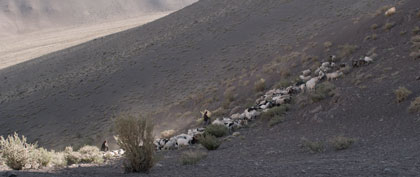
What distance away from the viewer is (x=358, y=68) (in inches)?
622

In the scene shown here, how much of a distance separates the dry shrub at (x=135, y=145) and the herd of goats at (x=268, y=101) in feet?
15.1

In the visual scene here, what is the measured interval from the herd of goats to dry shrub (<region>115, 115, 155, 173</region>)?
461 centimetres

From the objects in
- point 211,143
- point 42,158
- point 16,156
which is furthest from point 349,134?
point 16,156

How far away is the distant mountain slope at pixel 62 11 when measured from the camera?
114 metres

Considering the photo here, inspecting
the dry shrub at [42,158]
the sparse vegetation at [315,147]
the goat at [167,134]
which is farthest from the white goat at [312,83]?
the dry shrub at [42,158]

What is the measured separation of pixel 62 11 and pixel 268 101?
378 feet

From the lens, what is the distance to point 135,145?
898cm

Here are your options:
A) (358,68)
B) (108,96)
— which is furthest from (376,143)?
(108,96)

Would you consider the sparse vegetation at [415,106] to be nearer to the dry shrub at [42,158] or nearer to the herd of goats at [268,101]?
the herd of goats at [268,101]

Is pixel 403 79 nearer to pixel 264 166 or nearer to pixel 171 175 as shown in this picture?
pixel 264 166

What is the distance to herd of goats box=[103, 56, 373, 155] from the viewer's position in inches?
556

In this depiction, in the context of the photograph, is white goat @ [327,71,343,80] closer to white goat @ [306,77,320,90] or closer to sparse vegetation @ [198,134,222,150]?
white goat @ [306,77,320,90]

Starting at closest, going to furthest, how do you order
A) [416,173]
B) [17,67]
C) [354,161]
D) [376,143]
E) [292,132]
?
[416,173] → [354,161] → [376,143] → [292,132] → [17,67]

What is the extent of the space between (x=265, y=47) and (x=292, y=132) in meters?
17.0
